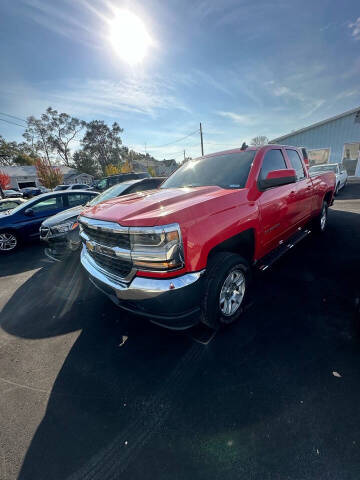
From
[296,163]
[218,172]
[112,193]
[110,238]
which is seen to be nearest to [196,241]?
[110,238]

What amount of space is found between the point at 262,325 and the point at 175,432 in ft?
4.94

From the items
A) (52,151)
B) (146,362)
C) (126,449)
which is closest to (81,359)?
(146,362)

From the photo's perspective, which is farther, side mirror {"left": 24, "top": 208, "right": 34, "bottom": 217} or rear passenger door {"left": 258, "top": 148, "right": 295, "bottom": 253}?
side mirror {"left": 24, "top": 208, "right": 34, "bottom": 217}

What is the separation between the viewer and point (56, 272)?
15.3ft

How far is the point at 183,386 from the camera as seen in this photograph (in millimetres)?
1892

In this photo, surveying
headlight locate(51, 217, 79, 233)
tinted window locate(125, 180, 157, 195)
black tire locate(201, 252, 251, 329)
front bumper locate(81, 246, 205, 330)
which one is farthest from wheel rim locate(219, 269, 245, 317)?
tinted window locate(125, 180, 157, 195)

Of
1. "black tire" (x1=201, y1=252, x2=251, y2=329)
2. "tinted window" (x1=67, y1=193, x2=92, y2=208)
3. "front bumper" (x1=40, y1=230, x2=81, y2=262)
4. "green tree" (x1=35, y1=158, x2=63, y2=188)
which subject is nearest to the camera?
"black tire" (x1=201, y1=252, x2=251, y2=329)

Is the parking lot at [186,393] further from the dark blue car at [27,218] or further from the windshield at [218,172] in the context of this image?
the dark blue car at [27,218]

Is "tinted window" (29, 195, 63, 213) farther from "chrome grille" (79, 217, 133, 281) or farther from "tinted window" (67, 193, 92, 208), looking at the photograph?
"chrome grille" (79, 217, 133, 281)

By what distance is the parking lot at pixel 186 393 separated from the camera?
1394 millimetres

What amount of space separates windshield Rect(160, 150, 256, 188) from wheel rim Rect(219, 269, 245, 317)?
1.14 meters

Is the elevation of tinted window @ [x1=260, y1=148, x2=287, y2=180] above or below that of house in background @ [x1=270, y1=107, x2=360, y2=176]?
below

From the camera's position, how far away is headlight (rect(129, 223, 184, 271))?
173 cm

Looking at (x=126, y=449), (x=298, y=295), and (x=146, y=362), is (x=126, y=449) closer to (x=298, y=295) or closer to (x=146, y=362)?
(x=146, y=362)
